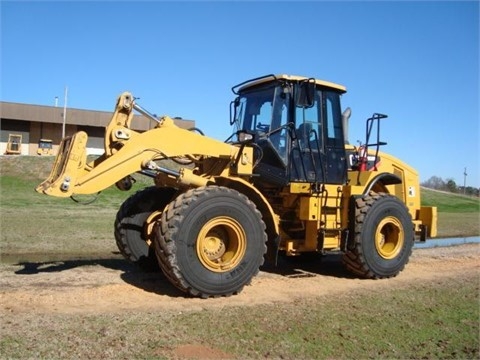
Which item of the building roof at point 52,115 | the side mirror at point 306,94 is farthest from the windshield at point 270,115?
the building roof at point 52,115

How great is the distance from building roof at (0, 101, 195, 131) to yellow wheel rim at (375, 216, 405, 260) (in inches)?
1542

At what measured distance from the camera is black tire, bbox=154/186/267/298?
643 cm

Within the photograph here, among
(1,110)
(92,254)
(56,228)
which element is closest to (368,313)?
(92,254)

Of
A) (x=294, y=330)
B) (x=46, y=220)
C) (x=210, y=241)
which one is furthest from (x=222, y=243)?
(x=46, y=220)

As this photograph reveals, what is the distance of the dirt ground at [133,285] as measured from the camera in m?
6.14

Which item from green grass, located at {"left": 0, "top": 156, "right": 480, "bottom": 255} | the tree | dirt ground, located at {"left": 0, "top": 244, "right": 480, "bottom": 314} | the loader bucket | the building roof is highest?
the building roof

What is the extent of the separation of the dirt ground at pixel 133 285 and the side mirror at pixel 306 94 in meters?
2.72

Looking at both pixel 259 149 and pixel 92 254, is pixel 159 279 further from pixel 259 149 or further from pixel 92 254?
pixel 92 254

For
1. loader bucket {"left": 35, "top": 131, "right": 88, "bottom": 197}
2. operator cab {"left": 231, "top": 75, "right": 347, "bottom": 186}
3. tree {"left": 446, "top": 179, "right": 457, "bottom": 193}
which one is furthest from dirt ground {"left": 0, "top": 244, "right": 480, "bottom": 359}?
tree {"left": 446, "top": 179, "right": 457, "bottom": 193}

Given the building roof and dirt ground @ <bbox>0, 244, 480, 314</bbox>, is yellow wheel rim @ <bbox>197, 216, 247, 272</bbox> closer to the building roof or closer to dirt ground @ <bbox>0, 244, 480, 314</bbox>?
dirt ground @ <bbox>0, 244, 480, 314</bbox>

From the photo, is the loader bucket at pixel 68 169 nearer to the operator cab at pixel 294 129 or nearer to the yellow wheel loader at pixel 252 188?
the yellow wheel loader at pixel 252 188

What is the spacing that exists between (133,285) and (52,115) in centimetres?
4516

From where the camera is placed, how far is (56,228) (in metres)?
14.2

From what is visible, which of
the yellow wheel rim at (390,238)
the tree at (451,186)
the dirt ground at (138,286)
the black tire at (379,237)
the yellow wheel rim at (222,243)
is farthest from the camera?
the tree at (451,186)
